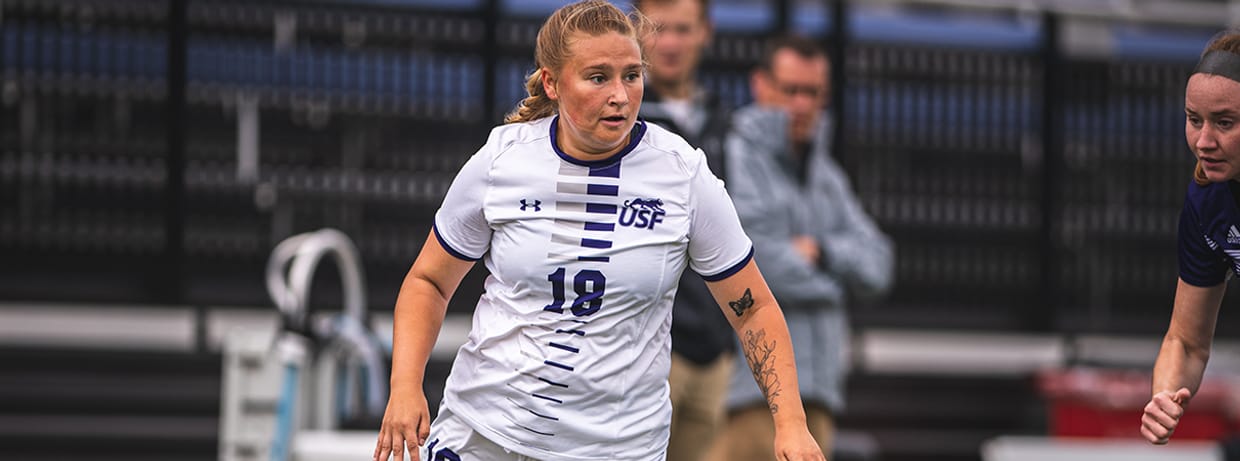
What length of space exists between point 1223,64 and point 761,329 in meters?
0.93

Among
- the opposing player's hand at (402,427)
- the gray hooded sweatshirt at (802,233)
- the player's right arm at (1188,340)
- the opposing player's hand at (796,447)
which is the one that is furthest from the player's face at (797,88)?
the opposing player's hand at (402,427)

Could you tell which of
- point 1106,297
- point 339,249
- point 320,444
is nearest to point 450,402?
point 320,444

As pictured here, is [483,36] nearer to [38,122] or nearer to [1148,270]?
[38,122]

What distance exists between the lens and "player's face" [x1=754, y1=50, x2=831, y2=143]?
500cm

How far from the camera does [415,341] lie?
2.98 metres

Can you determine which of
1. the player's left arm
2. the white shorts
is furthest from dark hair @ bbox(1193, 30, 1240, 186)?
the white shorts

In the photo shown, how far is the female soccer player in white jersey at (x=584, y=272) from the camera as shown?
2.88 meters

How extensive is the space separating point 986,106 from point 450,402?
5.66 meters

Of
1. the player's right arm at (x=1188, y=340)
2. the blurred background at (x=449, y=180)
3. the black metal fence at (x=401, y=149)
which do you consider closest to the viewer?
the player's right arm at (x=1188, y=340)

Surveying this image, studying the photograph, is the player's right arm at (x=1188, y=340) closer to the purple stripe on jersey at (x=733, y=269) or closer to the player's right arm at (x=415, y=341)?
the purple stripe on jersey at (x=733, y=269)

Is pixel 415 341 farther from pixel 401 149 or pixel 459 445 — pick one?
pixel 401 149

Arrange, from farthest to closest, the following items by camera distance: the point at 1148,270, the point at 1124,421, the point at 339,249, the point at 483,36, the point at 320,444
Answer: the point at 1148,270
the point at 483,36
the point at 1124,421
the point at 339,249
the point at 320,444

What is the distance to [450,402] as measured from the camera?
304 cm

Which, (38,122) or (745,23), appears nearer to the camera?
(38,122)
